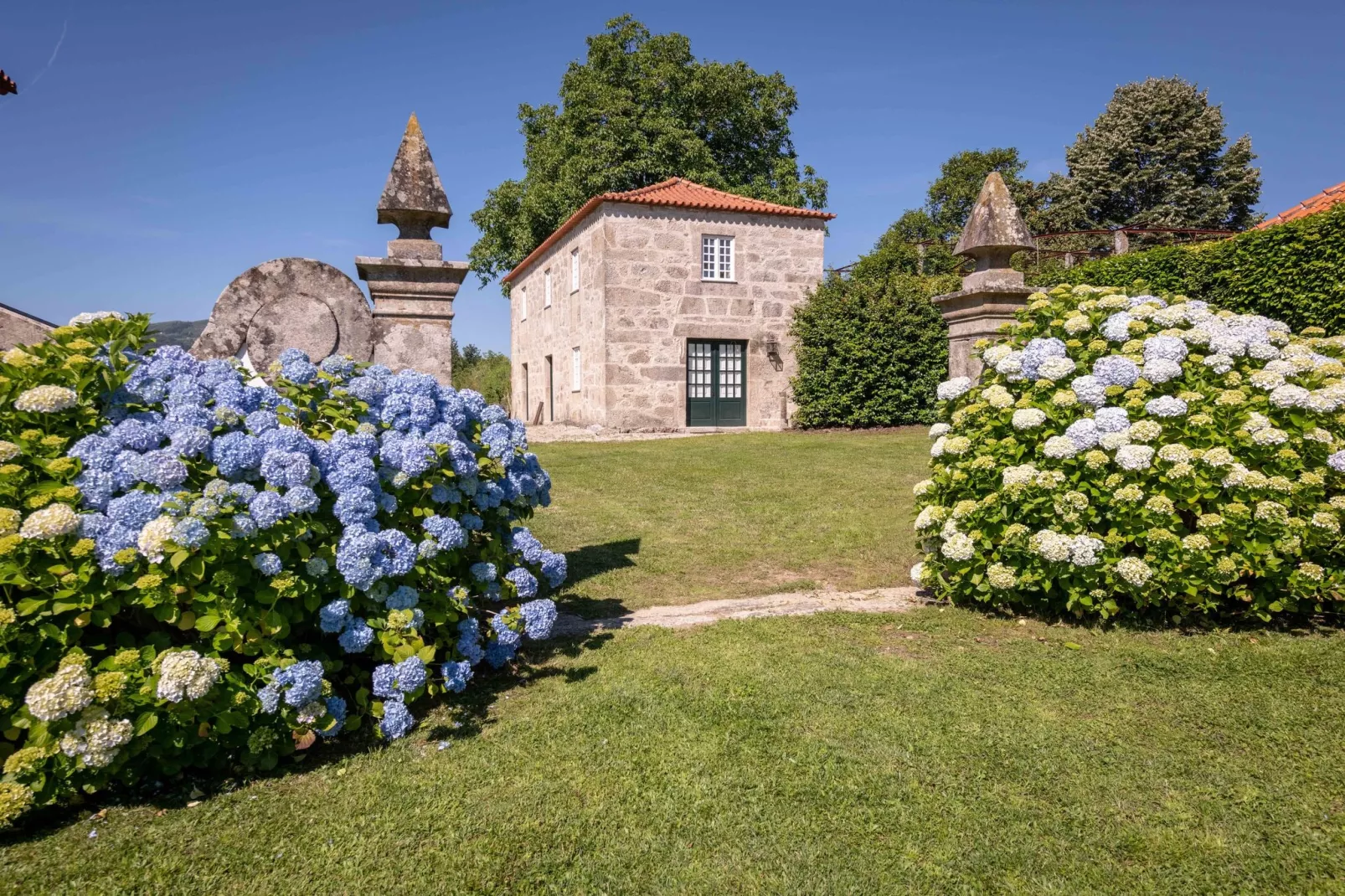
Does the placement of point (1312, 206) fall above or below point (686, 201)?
below

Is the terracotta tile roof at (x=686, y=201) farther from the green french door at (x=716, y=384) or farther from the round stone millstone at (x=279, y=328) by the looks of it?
the round stone millstone at (x=279, y=328)

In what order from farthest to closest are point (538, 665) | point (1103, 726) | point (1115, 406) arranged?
1. point (1115, 406)
2. point (538, 665)
3. point (1103, 726)

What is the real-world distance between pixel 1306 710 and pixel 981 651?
148 cm

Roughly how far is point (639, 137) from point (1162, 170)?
22.5 m

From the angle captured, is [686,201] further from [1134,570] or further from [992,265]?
[1134,570]

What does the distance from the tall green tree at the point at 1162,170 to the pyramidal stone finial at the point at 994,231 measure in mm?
29119

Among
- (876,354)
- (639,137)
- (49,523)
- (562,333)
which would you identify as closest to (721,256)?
(876,354)

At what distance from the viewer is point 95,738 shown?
266cm

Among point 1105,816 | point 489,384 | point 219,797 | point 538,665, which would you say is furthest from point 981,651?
point 489,384

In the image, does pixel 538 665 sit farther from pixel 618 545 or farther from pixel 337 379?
pixel 618 545

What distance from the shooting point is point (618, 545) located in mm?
7543

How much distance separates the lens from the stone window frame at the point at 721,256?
67.2 ft

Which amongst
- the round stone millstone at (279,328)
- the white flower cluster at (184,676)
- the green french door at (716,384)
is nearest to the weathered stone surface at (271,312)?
the round stone millstone at (279,328)

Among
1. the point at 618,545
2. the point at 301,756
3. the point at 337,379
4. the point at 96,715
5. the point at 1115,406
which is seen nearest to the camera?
the point at 96,715
